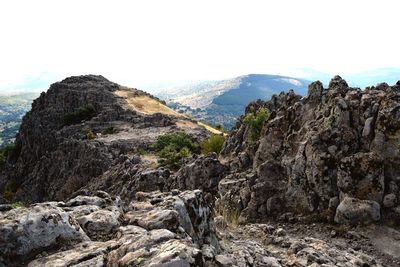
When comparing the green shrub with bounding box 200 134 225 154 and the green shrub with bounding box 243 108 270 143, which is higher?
the green shrub with bounding box 243 108 270 143

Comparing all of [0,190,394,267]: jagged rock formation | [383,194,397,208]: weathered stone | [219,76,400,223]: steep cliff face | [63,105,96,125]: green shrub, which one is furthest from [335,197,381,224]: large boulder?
[63,105,96,125]: green shrub

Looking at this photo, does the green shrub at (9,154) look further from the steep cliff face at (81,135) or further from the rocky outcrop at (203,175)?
the rocky outcrop at (203,175)

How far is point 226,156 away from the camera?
50000 mm

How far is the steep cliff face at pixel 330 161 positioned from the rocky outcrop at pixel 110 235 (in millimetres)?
12257

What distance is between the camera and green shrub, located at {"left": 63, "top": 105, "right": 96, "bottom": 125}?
106 metres

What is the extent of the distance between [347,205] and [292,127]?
11.0 metres

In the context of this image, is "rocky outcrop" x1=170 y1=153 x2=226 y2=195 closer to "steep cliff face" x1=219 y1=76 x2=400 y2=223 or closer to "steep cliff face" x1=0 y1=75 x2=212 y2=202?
"steep cliff face" x1=219 y1=76 x2=400 y2=223

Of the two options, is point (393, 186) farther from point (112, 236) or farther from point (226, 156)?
point (226, 156)

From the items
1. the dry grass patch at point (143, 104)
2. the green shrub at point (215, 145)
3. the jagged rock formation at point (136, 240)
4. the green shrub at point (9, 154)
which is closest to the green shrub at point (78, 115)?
the dry grass patch at point (143, 104)

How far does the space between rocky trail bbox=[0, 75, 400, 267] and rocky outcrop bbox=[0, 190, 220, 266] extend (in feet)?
0.14

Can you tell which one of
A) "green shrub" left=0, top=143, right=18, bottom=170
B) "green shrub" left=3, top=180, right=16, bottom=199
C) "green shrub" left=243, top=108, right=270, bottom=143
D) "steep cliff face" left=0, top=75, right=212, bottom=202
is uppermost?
"green shrub" left=243, top=108, right=270, bottom=143

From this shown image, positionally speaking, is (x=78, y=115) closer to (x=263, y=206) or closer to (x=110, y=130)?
(x=110, y=130)

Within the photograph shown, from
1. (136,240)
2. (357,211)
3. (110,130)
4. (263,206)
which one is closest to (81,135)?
(110,130)

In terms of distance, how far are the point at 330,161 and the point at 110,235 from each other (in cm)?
1834
